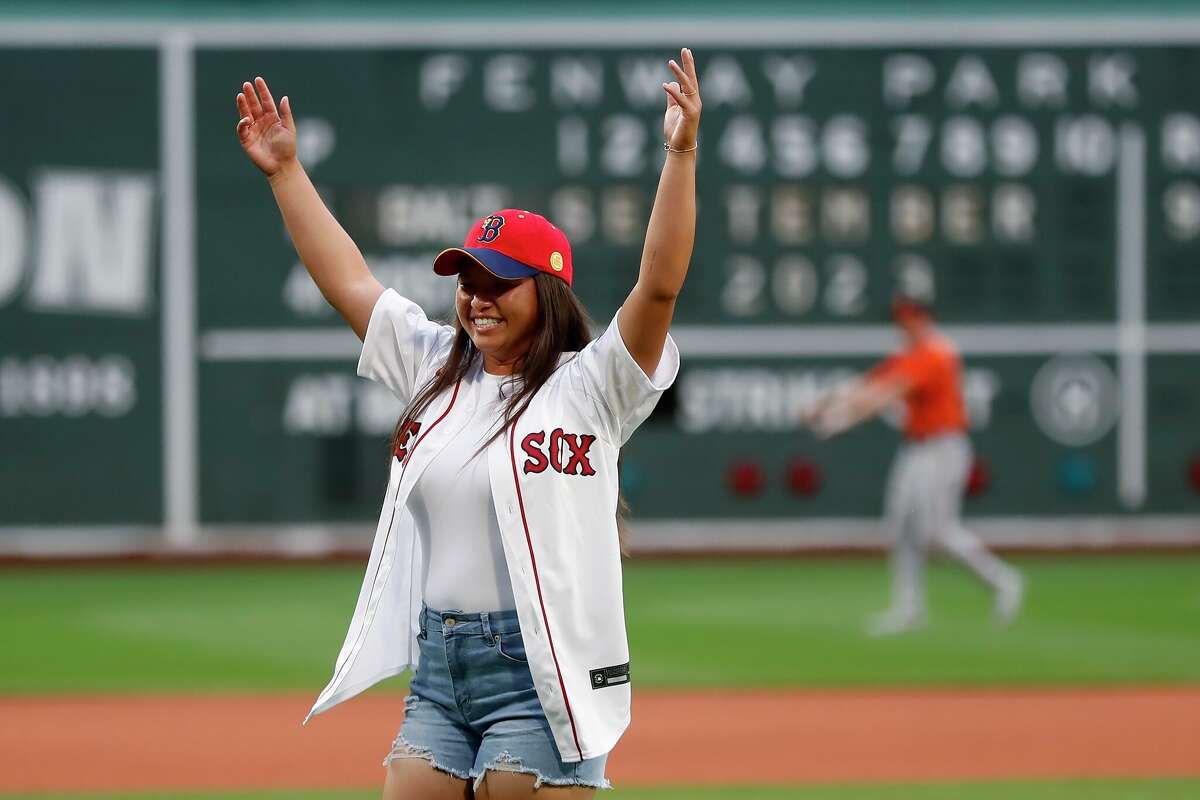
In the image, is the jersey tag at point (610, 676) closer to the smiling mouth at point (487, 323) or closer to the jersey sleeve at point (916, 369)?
the smiling mouth at point (487, 323)

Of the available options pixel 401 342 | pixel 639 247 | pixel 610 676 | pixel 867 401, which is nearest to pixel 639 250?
pixel 639 247

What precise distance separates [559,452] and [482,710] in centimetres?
52

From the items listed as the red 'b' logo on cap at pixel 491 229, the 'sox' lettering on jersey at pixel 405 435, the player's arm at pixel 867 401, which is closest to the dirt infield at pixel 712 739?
the player's arm at pixel 867 401

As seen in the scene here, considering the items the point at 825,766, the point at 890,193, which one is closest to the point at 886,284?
the point at 890,193

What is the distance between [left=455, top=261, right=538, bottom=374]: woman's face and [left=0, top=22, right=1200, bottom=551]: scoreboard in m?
11.3

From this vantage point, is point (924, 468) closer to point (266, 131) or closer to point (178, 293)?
point (178, 293)

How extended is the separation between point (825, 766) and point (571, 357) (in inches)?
164

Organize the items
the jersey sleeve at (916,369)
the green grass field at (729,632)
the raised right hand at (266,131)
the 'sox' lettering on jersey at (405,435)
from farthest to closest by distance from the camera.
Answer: the jersey sleeve at (916,369), the green grass field at (729,632), the raised right hand at (266,131), the 'sox' lettering on jersey at (405,435)

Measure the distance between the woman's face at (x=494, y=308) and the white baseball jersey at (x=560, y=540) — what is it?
114 millimetres

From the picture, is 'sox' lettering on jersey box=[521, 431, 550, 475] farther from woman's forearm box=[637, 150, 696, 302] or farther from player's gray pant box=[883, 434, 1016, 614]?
player's gray pant box=[883, 434, 1016, 614]

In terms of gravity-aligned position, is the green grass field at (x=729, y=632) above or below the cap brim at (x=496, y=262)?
below

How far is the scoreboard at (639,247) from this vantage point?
591 inches

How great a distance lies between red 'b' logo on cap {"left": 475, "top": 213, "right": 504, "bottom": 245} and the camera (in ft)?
11.5

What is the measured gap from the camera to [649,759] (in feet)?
24.3
